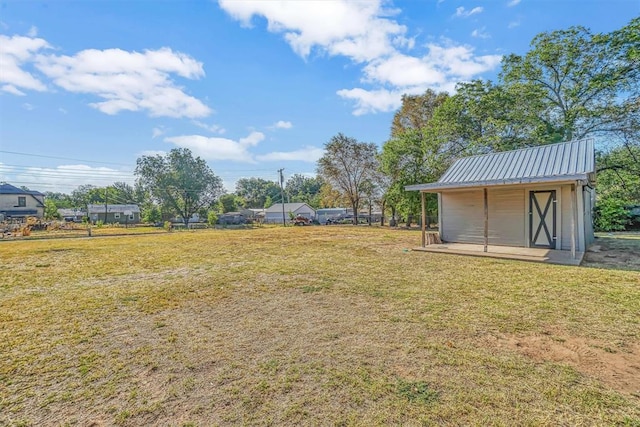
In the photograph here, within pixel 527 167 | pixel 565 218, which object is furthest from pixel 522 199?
pixel 565 218

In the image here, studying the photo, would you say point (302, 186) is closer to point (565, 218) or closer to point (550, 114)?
point (550, 114)

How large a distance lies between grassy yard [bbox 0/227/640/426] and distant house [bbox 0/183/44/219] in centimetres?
3924

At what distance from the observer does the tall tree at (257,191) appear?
69000mm

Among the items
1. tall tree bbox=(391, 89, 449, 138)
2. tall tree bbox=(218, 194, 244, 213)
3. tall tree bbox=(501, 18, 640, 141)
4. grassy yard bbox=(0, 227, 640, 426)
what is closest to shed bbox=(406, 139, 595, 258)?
grassy yard bbox=(0, 227, 640, 426)

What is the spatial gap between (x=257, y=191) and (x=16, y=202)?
1672 inches

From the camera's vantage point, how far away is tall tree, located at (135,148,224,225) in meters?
37.7

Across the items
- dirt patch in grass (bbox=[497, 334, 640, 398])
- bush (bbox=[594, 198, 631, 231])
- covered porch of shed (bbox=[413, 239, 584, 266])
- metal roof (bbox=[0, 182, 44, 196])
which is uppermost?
metal roof (bbox=[0, 182, 44, 196])

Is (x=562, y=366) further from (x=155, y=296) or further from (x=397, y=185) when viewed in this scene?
(x=397, y=185)

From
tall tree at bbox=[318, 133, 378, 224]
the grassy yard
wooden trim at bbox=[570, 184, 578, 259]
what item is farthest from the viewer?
tall tree at bbox=[318, 133, 378, 224]

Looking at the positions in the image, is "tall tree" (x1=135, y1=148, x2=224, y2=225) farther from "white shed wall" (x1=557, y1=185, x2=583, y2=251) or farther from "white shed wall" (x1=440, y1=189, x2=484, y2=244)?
"white shed wall" (x1=557, y1=185, x2=583, y2=251)

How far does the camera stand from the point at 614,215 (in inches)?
562

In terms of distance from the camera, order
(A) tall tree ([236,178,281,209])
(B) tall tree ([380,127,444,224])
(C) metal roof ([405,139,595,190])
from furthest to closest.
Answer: (A) tall tree ([236,178,281,209]) < (B) tall tree ([380,127,444,224]) < (C) metal roof ([405,139,595,190])

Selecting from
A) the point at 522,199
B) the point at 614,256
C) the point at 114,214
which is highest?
the point at 522,199

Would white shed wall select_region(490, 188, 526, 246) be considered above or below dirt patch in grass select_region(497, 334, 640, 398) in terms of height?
above
